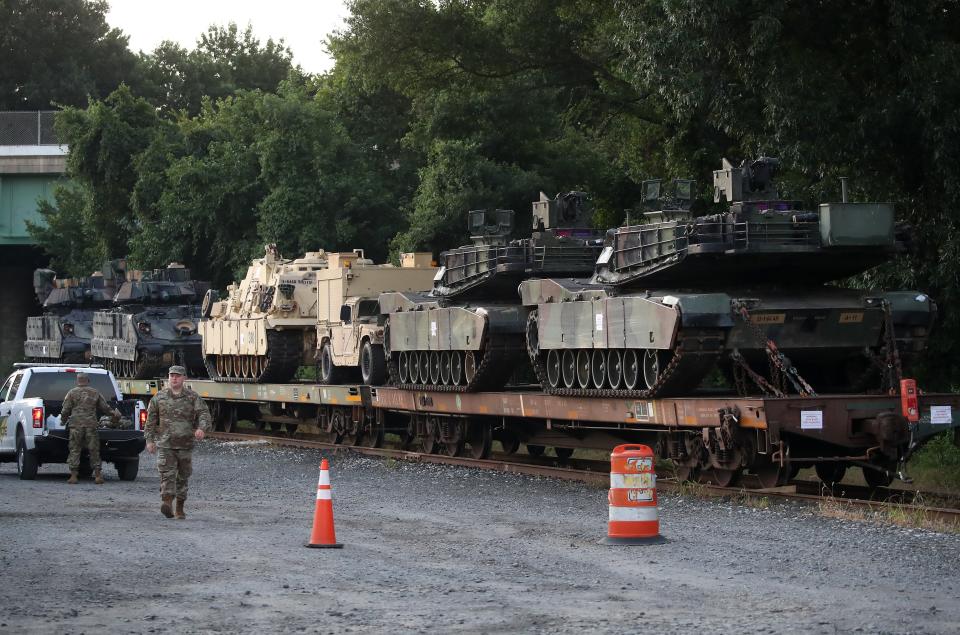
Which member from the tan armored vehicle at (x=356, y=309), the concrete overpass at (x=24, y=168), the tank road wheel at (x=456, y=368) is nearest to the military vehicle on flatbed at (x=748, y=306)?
the tank road wheel at (x=456, y=368)

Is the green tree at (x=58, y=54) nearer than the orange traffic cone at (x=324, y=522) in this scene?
No

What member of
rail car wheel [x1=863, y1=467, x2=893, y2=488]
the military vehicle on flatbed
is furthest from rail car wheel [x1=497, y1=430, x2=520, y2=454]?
rail car wheel [x1=863, y1=467, x2=893, y2=488]

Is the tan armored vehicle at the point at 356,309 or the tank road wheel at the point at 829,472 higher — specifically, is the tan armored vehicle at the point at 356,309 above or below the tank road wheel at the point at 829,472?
above

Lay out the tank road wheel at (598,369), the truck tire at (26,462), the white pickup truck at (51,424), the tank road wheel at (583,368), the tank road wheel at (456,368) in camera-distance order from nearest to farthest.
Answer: the tank road wheel at (598,369) → the tank road wheel at (583,368) → the white pickup truck at (51,424) → the truck tire at (26,462) → the tank road wheel at (456,368)

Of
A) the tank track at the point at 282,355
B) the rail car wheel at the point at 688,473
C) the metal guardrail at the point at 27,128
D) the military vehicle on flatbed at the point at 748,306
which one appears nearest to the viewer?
the military vehicle on flatbed at the point at 748,306

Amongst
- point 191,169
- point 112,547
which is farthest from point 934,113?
point 191,169

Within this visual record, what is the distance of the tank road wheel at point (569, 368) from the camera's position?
20016mm

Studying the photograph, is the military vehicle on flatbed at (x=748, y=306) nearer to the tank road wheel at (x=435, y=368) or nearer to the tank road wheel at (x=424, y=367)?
the tank road wheel at (x=435, y=368)

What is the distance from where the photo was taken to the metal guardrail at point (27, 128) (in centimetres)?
5462

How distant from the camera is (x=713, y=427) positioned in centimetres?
1661

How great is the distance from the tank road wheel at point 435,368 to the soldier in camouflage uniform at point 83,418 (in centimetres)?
523

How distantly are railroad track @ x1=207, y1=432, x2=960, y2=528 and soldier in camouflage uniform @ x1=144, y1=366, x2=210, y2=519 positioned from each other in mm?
5112

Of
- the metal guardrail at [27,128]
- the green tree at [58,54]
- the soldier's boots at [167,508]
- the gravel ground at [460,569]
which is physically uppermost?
the green tree at [58,54]

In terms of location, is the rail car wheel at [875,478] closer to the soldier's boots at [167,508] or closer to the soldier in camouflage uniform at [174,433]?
the soldier in camouflage uniform at [174,433]
